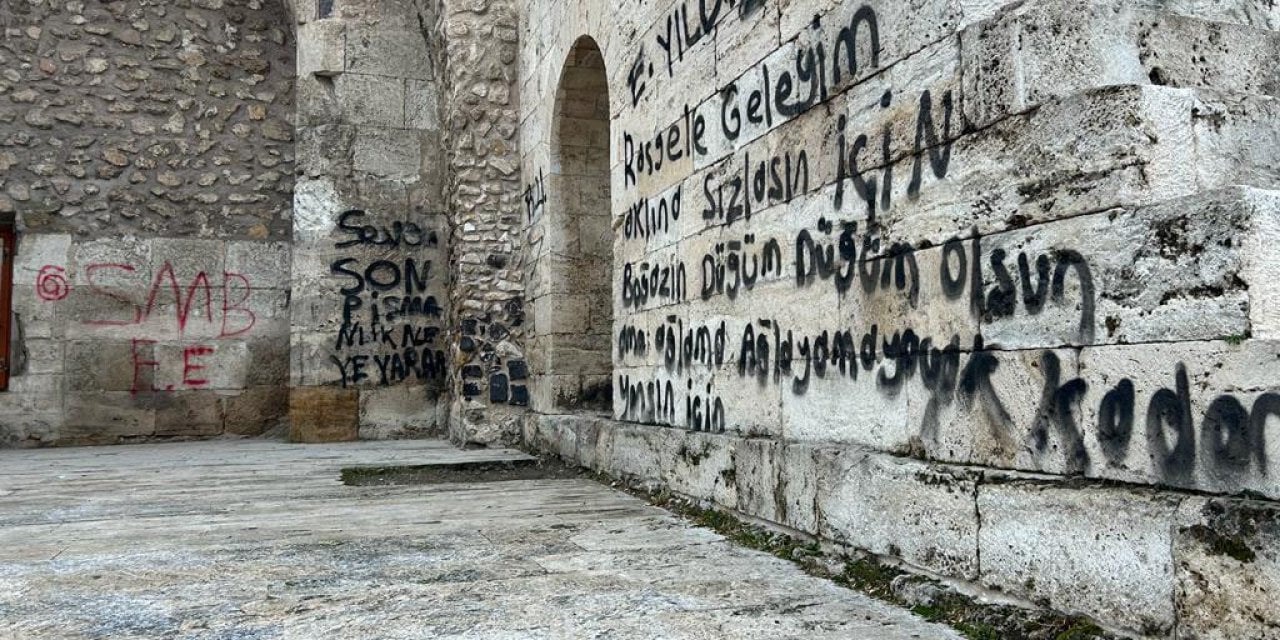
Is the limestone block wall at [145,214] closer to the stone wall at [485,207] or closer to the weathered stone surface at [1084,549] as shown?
the stone wall at [485,207]

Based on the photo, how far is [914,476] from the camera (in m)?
2.90

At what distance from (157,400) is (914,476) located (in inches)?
328

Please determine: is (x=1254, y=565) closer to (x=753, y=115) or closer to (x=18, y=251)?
(x=753, y=115)

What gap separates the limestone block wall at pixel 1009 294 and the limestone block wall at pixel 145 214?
21.2 ft

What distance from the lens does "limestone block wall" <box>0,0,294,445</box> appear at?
29.8ft

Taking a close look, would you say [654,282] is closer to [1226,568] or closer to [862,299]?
[862,299]

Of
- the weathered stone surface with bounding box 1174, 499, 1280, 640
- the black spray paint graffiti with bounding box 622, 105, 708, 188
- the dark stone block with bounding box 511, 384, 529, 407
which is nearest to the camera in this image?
the weathered stone surface with bounding box 1174, 499, 1280, 640

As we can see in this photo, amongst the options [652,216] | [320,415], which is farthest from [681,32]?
[320,415]

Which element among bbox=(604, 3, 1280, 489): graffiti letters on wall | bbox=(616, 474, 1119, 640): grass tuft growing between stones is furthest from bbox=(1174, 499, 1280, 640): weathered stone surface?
bbox=(616, 474, 1119, 640): grass tuft growing between stones

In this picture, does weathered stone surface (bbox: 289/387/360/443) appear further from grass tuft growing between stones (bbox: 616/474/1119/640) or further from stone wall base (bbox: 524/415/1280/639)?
stone wall base (bbox: 524/415/1280/639)

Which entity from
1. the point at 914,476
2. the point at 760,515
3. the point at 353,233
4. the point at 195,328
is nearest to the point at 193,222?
the point at 195,328

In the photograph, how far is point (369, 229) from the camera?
918cm

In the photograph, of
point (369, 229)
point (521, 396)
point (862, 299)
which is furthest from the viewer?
point (369, 229)

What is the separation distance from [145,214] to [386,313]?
2488 millimetres
